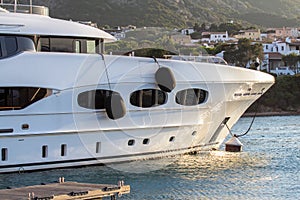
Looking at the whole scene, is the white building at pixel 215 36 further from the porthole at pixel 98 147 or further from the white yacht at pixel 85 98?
the porthole at pixel 98 147

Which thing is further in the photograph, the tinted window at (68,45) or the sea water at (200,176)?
the tinted window at (68,45)

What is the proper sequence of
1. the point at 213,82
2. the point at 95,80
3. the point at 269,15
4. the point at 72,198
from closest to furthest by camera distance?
1. the point at 72,198
2. the point at 95,80
3. the point at 213,82
4. the point at 269,15

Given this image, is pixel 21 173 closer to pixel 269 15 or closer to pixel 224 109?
pixel 224 109

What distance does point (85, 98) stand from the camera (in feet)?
61.6

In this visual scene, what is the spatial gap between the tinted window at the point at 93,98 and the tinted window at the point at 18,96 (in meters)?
1.06

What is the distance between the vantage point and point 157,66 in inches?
793

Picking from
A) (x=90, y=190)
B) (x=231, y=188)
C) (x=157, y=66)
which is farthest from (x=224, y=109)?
(x=90, y=190)

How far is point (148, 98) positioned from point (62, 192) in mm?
7597

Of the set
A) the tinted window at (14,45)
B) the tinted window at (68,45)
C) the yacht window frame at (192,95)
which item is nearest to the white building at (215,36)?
the yacht window frame at (192,95)

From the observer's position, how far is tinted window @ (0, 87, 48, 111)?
704 inches

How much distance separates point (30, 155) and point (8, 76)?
213 centimetres

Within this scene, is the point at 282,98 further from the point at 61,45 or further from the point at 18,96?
the point at 18,96

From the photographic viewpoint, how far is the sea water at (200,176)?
17253 mm

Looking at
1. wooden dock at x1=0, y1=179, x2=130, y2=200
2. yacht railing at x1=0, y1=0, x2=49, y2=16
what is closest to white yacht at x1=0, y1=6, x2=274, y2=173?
yacht railing at x1=0, y1=0, x2=49, y2=16
